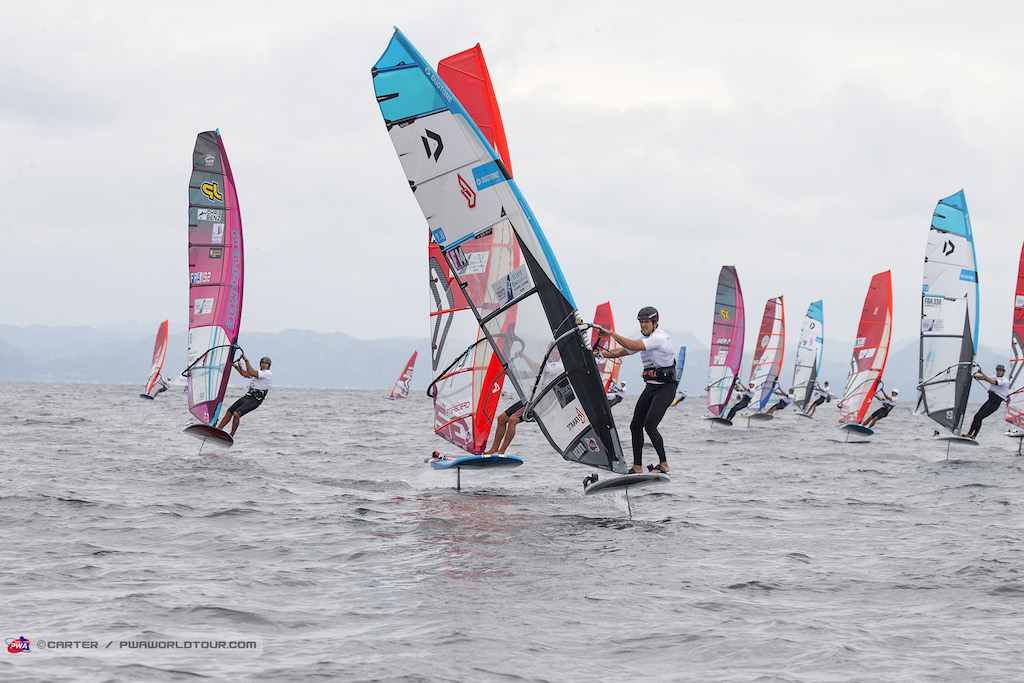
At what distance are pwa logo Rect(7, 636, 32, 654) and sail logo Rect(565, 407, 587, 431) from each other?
5.97m

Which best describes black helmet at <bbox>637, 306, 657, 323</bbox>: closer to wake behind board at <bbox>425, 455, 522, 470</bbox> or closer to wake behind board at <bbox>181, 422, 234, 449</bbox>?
wake behind board at <bbox>425, 455, 522, 470</bbox>

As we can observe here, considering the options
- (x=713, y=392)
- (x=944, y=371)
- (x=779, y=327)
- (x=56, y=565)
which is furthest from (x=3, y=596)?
(x=779, y=327)

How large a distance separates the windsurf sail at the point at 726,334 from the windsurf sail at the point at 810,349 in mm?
12372

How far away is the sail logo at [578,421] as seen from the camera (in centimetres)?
1041

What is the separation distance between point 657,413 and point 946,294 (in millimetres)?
13660

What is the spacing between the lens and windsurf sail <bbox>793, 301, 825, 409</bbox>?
46312 mm

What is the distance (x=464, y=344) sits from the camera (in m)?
13.2

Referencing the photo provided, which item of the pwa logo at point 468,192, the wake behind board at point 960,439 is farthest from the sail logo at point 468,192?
the wake behind board at point 960,439

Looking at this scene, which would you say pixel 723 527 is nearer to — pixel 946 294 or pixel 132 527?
pixel 132 527

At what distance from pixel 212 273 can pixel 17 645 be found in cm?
1249

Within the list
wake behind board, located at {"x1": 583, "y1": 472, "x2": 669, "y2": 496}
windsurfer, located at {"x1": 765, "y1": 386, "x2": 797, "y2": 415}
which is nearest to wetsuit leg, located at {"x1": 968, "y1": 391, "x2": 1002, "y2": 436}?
wake behind board, located at {"x1": 583, "y1": 472, "x2": 669, "y2": 496}

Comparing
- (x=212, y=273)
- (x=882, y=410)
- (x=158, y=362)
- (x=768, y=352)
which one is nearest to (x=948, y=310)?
(x=882, y=410)

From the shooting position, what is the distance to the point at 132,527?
9.20m

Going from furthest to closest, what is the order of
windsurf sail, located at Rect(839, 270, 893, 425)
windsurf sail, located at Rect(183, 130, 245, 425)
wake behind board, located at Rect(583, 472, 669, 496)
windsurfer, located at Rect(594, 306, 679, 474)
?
1. windsurf sail, located at Rect(839, 270, 893, 425)
2. windsurf sail, located at Rect(183, 130, 245, 425)
3. windsurfer, located at Rect(594, 306, 679, 474)
4. wake behind board, located at Rect(583, 472, 669, 496)
